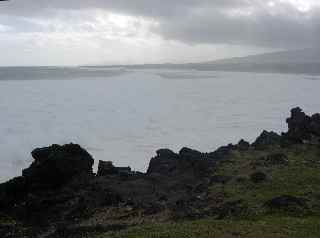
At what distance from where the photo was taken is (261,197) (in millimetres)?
21812

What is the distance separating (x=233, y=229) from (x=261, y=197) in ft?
16.9

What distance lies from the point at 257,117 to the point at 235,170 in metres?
57.9

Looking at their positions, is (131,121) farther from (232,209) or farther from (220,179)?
(232,209)

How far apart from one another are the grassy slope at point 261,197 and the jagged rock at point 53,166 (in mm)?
7816

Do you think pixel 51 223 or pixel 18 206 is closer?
pixel 51 223

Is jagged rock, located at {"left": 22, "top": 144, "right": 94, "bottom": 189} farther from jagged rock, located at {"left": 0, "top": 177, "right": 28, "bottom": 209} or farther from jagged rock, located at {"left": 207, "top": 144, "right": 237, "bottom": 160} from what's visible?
jagged rock, located at {"left": 207, "top": 144, "right": 237, "bottom": 160}

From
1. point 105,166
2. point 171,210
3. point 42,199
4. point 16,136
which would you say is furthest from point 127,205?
point 16,136

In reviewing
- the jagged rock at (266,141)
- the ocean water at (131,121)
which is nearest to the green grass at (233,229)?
the jagged rock at (266,141)

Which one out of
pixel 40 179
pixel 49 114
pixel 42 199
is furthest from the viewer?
pixel 49 114

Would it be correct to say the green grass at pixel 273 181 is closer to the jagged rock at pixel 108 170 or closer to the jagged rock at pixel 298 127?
the jagged rock at pixel 298 127

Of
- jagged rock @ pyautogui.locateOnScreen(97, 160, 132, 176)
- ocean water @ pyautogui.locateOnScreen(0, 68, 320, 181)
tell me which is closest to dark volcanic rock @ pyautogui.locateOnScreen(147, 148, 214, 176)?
jagged rock @ pyautogui.locateOnScreen(97, 160, 132, 176)

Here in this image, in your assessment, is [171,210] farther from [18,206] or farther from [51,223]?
[18,206]

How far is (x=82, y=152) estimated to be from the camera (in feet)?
89.6

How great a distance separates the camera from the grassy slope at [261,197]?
55.0ft
